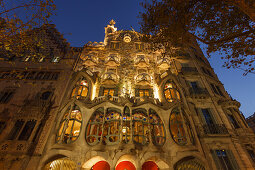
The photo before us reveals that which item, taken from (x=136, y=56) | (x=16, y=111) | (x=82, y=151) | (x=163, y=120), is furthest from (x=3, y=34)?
(x=136, y=56)

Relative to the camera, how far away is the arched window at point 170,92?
636 inches

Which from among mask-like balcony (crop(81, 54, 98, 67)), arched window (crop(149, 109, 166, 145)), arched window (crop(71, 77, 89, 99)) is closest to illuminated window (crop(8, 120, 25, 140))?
arched window (crop(71, 77, 89, 99))

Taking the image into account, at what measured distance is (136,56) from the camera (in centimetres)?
2408

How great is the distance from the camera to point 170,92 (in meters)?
16.8

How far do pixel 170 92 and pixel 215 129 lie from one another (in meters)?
6.40

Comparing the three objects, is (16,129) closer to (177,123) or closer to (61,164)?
(61,164)

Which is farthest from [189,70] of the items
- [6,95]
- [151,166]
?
[6,95]

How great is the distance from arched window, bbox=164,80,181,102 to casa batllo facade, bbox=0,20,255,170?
5.3 inches

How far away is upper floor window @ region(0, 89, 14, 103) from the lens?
54.4 feet

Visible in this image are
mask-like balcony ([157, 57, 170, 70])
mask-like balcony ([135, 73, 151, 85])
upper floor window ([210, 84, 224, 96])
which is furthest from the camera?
mask-like balcony ([157, 57, 170, 70])

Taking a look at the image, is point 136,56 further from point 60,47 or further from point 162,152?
point 162,152

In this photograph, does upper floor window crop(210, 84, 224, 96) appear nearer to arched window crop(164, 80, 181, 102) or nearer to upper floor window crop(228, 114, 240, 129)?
upper floor window crop(228, 114, 240, 129)

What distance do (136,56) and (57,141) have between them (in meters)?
18.3

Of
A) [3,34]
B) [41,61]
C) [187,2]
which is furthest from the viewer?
[41,61]
